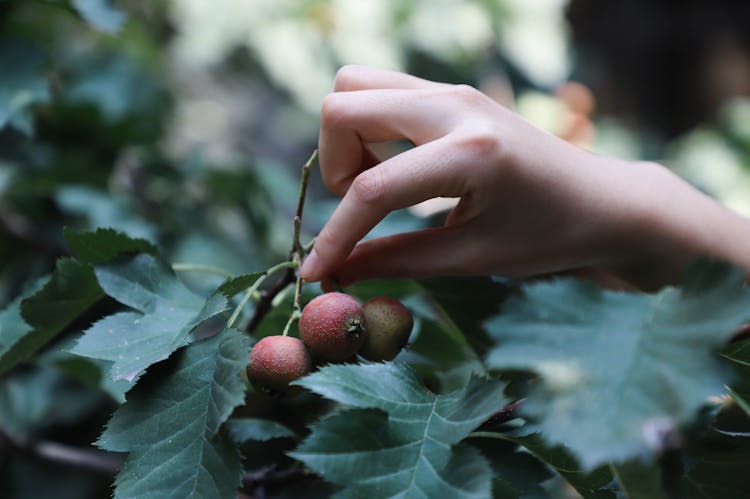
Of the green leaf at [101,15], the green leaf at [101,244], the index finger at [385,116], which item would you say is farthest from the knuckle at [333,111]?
the green leaf at [101,15]

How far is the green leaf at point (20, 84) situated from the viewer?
993 mm

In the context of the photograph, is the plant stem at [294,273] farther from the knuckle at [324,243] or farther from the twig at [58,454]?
the twig at [58,454]

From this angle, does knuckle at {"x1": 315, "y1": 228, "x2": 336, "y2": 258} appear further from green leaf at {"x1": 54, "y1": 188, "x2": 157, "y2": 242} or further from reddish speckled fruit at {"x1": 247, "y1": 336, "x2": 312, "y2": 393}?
green leaf at {"x1": 54, "y1": 188, "x2": 157, "y2": 242}

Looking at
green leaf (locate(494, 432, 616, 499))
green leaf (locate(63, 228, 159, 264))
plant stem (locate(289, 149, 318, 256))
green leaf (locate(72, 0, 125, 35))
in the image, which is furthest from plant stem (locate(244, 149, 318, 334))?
green leaf (locate(72, 0, 125, 35))

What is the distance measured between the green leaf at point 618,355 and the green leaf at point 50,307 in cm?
41

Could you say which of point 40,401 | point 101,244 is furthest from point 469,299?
point 40,401

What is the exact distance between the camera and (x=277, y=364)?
591 millimetres

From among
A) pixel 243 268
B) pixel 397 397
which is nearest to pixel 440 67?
pixel 243 268

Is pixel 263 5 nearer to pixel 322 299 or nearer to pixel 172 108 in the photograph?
pixel 172 108

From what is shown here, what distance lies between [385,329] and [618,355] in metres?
0.24

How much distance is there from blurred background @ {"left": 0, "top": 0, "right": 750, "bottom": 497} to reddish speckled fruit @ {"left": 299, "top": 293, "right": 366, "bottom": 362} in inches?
9.5

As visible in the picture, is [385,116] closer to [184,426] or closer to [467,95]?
[467,95]

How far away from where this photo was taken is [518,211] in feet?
2.06

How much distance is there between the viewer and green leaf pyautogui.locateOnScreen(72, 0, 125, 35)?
3.22 ft
